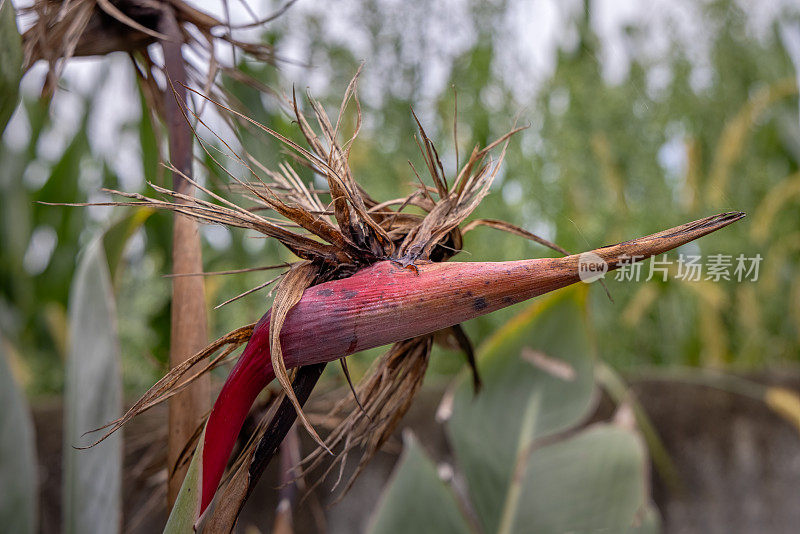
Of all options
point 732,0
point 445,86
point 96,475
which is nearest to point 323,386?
point 96,475

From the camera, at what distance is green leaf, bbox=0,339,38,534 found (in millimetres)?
245

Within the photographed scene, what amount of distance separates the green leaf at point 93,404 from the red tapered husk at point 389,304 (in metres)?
0.11

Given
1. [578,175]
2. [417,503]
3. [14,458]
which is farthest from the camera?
[578,175]

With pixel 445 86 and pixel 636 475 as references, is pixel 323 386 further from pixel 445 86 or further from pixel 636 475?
pixel 445 86

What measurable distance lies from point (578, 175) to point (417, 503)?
50 cm

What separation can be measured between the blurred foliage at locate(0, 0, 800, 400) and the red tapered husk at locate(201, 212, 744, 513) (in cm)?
37

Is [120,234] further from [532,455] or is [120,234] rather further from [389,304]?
[532,455]

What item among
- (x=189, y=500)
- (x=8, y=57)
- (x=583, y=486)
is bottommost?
(x=583, y=486)

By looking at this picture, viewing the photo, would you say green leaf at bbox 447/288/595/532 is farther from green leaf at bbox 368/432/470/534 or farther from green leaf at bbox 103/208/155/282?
green leaf at bbox 103/208/155/282

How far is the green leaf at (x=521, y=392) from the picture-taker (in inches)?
15.7

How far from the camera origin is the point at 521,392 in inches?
16.4

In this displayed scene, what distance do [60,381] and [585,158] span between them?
692mm

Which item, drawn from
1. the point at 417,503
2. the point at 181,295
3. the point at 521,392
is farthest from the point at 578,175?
the point at 181,295

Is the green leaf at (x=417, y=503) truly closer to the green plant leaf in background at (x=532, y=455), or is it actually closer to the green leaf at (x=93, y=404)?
the green plant leaf in background at (x=532, y=455)
